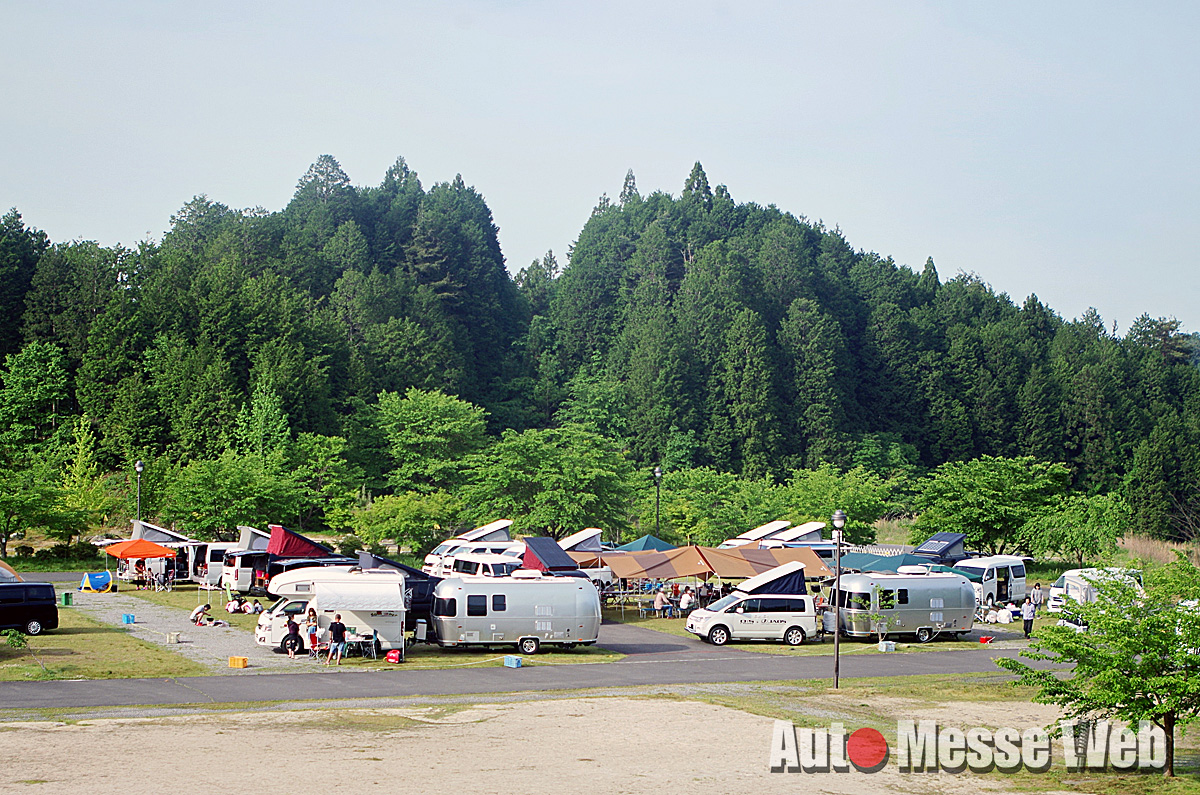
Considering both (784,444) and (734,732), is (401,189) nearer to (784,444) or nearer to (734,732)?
(784,444)

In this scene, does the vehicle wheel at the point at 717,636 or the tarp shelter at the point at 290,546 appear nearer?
the vehicle wheel at the point at 717,636

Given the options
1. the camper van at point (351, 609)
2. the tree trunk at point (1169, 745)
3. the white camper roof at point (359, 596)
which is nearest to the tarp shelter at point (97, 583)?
the camper van at point (351, 609)

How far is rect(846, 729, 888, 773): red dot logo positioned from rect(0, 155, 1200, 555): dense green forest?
31.2 metres

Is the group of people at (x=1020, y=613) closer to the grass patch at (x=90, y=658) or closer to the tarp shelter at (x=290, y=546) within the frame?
the tarp shelter at (x=290, y=546)

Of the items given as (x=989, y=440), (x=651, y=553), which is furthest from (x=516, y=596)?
(x=989, y=440)

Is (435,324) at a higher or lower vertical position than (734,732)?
higher

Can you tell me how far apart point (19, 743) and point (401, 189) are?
13252 cm

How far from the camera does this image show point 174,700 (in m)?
21.7

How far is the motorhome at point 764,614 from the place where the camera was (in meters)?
32.7

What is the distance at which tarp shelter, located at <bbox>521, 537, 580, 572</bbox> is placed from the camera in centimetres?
3606

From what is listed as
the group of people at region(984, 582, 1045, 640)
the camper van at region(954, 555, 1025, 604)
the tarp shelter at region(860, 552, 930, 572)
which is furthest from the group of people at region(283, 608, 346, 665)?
the camper van at region(954, 555, 1025, 604)

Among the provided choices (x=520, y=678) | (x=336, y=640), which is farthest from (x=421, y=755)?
(x=336, y=640)

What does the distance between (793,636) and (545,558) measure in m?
8.31

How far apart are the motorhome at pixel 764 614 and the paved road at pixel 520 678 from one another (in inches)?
32.8
